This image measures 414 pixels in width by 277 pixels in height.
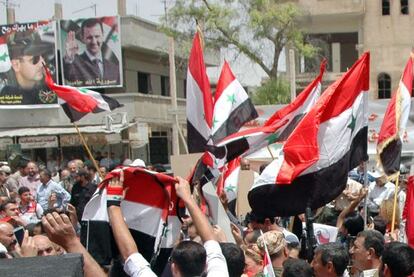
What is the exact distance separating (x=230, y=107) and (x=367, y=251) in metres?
2.63

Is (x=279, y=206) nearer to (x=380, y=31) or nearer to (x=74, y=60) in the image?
(x=74, y=60)

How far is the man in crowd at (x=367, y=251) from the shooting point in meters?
5.52

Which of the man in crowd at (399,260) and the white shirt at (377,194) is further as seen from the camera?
the white shirt at (377,194)

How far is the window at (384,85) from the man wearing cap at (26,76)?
1709 cm

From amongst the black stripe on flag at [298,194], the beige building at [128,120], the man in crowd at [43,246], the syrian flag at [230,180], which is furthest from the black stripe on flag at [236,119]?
the beige building at [128,120]

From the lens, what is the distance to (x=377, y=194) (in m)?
11.5

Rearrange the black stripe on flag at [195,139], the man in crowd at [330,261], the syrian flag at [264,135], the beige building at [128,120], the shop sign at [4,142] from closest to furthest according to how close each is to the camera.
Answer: the man in crowd at [330,261] < the syrian flag at [264,135] < the black stripe on flag at [195,139] < the beige building at [128,120] < the shop sign at [4,142]

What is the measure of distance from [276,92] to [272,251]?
26.8 m

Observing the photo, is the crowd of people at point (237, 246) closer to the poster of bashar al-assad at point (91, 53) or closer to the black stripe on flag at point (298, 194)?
the black stripe on flag at point (298, 194)

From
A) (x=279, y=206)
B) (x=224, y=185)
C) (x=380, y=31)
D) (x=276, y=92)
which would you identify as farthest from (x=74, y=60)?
(x=279, y=206)

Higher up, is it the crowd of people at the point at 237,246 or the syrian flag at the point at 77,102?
the syrian flag at the point at 77,102

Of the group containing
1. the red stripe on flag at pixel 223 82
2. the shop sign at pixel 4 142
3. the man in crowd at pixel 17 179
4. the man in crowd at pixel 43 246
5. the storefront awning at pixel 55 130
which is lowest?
the shop sign at pixel 4 142

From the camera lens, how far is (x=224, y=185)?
8070 millimetres

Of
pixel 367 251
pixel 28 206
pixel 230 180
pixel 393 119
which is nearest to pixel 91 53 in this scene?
pixel 28 206
